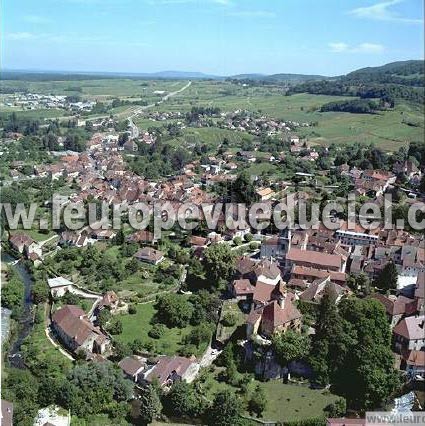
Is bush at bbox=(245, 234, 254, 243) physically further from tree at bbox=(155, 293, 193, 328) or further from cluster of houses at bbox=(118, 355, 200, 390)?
cluster of houses at bbox=(118, 355, 200, 390)

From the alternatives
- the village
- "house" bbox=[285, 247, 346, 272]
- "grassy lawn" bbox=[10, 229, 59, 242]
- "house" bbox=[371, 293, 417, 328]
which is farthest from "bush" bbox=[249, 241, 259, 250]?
"grassy lawn" bbox=[10, 229, 59, 242]

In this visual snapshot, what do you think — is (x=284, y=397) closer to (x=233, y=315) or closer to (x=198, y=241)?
(x=233, y=315)

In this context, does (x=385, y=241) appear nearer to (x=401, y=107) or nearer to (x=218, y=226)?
(x=218, y=226)

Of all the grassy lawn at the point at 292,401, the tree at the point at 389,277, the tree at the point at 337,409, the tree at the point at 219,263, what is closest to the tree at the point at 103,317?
the tree at the point at 219,263

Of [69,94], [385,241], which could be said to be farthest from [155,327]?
[69,94]

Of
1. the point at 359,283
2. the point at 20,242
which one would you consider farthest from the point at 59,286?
the point at 359,283
